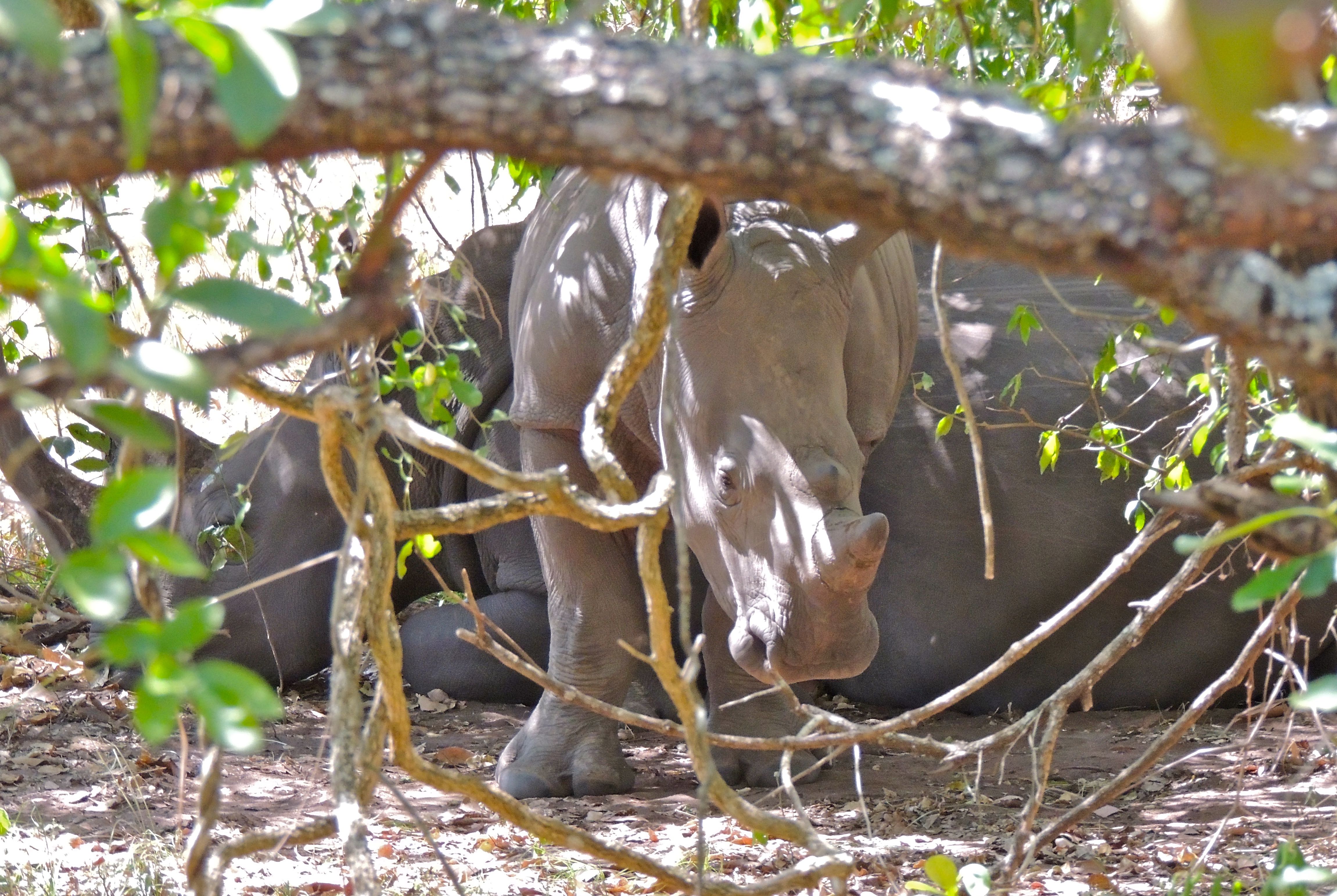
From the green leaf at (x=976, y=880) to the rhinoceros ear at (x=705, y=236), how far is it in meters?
1.77

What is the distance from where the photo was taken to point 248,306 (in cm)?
92

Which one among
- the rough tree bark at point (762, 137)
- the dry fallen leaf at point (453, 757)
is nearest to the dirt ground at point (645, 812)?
the dry fallen leaf at point (453, 757)

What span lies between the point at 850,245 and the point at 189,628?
3.03 metres

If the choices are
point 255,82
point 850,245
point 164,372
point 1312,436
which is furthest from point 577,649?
point 255,82

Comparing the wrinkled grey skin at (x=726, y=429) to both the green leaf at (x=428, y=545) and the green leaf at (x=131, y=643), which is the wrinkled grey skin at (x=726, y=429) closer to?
the green leaf at (x=428, y=545)

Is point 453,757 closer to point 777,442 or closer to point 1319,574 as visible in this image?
point 777,442

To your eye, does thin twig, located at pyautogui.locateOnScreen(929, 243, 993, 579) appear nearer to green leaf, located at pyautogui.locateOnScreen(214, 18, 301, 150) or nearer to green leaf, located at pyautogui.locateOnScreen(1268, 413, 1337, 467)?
green leaf, located at pyautogui.locateOnScreen(1268, 413, 1337, 467)

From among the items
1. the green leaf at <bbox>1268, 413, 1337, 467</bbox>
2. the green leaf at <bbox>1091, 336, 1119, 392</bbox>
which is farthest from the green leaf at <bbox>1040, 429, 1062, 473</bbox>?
the green leaf at <bbox>1268, 413, 1337, 467</bbox>

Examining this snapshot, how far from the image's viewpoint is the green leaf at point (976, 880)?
219cm

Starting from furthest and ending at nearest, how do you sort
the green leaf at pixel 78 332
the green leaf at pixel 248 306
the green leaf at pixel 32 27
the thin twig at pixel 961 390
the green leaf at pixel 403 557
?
the green leaf at pixel 403 557
the thin twig at pixel 961 390
the green leaf at pixel 248 306
the green leaf at pixel 78 332
the green leaf at pixel 32 27

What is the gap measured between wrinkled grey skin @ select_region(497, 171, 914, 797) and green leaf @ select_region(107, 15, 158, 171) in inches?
89.3

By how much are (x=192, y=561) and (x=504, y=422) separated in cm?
429

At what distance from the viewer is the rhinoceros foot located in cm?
414

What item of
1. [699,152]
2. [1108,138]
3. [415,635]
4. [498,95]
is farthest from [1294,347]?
[415,635]
